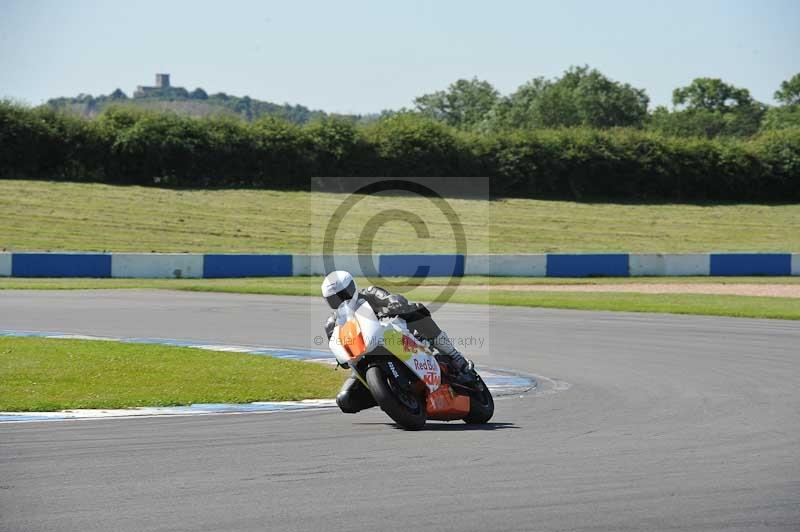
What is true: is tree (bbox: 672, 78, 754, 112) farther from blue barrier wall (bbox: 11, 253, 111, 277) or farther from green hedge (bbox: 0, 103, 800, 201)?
blue barrier wall (bbox: 11, 253, 111, 277)

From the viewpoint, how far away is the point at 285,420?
9.75m

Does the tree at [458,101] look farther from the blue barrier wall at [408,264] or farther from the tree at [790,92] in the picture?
the blue barrier wall at [408,264]

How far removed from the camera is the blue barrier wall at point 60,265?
29.3m

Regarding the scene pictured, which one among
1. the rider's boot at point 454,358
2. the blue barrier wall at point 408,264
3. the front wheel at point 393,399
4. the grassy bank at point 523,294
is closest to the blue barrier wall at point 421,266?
the blue barrier wall at point 408,264

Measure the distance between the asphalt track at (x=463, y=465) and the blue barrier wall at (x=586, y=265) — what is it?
64.1 ft

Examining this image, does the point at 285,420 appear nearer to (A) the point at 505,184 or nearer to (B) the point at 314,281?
(B) the point at 314,281

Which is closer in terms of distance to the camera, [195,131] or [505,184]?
[195,131]

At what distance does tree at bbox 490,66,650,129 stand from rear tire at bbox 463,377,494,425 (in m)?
80.1

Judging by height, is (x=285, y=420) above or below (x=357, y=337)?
below

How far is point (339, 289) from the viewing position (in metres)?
9.14

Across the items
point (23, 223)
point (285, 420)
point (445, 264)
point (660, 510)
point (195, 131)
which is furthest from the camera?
point (195, 131)

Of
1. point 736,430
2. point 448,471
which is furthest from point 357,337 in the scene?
point 736,430

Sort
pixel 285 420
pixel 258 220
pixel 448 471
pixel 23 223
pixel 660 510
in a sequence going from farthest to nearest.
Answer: pixel 258 220 → pixel 23 223 → pixel 285 420 → pixel 448 471 → pixel 660 510

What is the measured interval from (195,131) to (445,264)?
1959 centimetres
